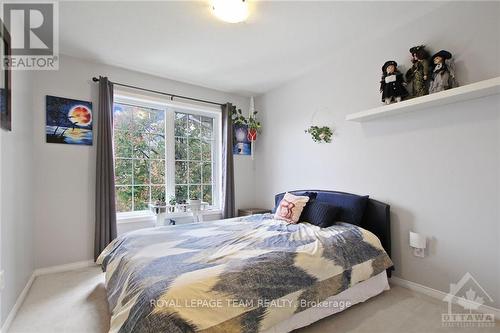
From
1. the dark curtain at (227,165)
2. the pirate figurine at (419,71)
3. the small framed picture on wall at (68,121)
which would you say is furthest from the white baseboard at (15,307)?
the pirate figurine at (419,71)

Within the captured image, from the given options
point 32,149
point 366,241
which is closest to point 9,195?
point 32,149

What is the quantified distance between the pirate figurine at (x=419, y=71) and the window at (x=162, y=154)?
2791 millimetres

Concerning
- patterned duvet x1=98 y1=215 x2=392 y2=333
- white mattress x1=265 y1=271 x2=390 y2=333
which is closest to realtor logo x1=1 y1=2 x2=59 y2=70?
patterned duvet x1=98 y1=215 x2=392 y2=333

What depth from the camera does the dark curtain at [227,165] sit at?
4.02m

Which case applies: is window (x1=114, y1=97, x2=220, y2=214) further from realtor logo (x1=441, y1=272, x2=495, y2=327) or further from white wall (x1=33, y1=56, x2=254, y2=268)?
realtor logo (x1=441, y1=272, x2=495, y2=327)

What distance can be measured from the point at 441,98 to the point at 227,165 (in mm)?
2808

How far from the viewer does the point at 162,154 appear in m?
3.71

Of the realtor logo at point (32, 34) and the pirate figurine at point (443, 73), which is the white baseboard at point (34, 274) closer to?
the realtor logo at point (32, 34)

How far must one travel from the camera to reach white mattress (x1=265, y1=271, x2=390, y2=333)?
1.73 meters

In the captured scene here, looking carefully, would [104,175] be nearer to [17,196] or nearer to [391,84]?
[17,196]

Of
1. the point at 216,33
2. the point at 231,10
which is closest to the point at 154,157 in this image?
the point at 216,33

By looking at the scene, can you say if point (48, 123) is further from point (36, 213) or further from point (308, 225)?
point (308, 225)

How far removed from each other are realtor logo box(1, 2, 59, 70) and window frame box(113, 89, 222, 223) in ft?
2.53

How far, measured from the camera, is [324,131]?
3.22m
